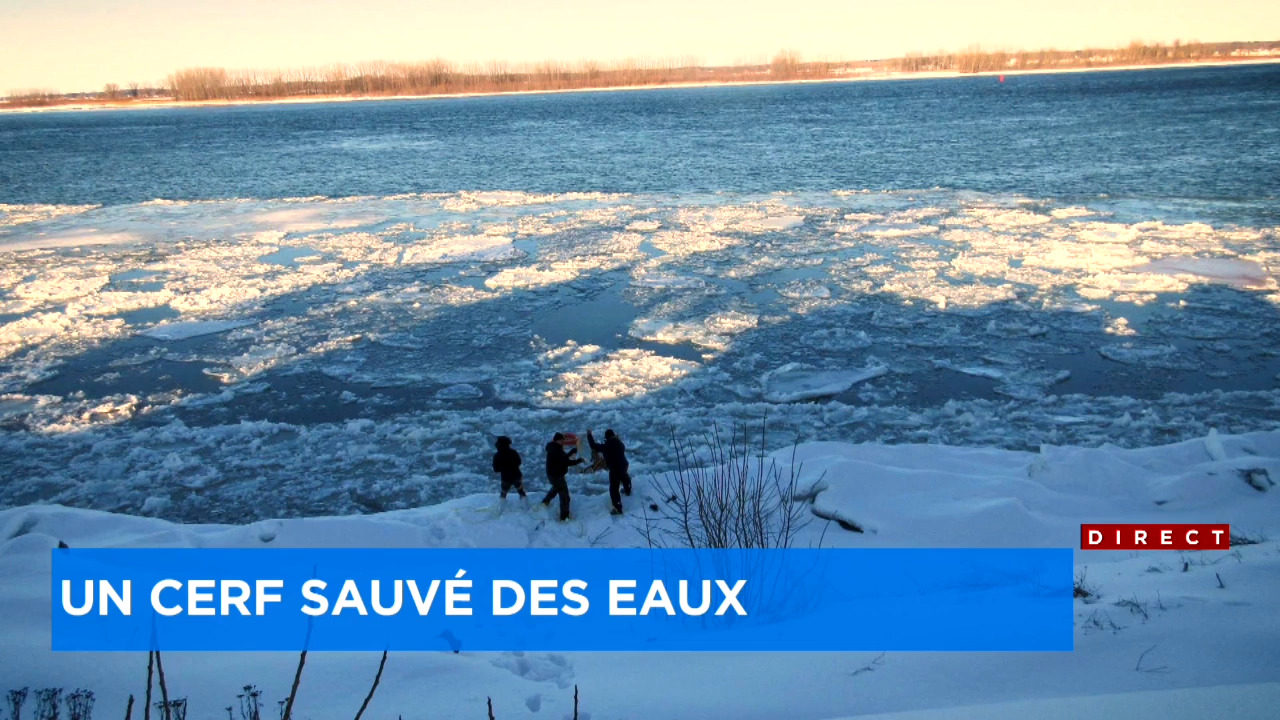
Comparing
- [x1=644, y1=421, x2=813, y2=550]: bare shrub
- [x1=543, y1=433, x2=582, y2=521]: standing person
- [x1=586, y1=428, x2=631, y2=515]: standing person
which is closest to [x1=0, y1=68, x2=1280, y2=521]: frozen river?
[x1=644, y1=421, x2=813, y2=550]: bare shrub

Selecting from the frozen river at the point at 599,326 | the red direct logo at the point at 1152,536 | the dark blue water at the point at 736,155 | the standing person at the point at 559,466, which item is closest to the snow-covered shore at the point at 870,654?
the red direct logo at the point at 1152,536

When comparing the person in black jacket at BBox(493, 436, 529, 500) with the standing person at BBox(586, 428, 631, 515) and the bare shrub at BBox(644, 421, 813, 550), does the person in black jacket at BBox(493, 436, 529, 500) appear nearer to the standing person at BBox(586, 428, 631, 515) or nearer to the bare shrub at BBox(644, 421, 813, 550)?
the standing person at BBox(586, 428, 631, 515)

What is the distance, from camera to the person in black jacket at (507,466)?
8.01 metres

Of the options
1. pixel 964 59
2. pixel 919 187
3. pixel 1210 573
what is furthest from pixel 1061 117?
pixel 964 59

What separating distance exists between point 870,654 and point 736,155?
4046 centimetres

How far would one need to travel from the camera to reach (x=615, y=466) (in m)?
7.84

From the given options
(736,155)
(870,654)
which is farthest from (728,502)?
(736,155)

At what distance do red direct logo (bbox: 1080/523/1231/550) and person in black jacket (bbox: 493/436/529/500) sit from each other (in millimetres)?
5121

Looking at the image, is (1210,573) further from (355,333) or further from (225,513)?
(355,333)

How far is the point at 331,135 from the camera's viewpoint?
71.4 m

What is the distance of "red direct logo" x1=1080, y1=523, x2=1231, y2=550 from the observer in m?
6.99

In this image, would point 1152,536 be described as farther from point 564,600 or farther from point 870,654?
point 564,600

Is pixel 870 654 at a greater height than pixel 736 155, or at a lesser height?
lesser

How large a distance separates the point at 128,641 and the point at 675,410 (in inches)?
255
